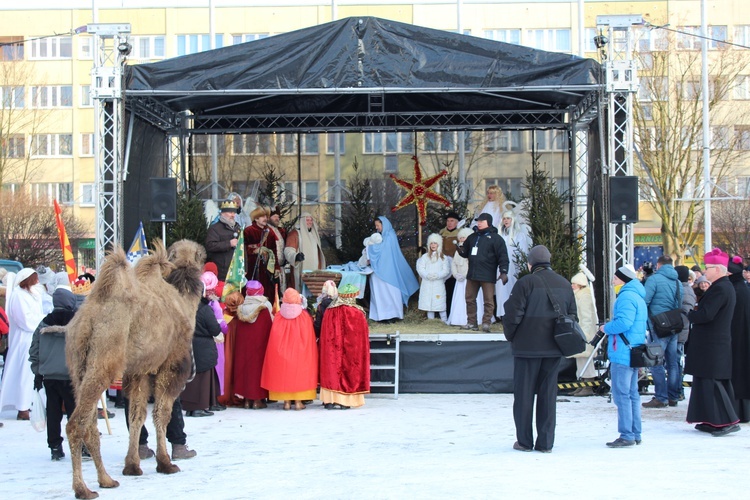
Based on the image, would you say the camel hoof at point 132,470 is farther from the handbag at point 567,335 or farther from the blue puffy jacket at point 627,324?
the blue puffy jacket at point 627,324

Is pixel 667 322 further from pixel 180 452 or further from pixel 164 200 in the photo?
pixel 164 200

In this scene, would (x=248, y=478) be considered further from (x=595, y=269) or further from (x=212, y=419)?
(x=595, y=269)

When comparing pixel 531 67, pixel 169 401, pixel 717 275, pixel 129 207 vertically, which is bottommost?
pixel 169 401

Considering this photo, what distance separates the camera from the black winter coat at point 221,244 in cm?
1370

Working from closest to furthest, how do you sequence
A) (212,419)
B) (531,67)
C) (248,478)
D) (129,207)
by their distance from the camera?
1. (248,478)
2. (212,419)
3. (531,67)
4. (129,207)

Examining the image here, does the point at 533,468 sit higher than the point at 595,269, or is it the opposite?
the point at 595,269

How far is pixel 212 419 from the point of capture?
10617mm

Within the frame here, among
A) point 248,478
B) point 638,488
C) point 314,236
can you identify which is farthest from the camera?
point 314,236

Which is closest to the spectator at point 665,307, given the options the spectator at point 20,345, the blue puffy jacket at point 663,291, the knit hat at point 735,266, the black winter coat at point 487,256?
the blue puffy jacket at point 663,291

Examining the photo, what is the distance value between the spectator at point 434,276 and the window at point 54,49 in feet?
96.0

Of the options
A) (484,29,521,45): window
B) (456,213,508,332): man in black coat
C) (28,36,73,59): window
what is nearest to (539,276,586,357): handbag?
(456,213,508,332): man in black coat

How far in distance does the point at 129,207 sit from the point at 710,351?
8.69m

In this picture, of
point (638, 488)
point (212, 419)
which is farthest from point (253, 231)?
point (638, 488)

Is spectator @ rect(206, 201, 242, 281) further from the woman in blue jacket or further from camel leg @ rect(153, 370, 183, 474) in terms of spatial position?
the woman in blue jacket
